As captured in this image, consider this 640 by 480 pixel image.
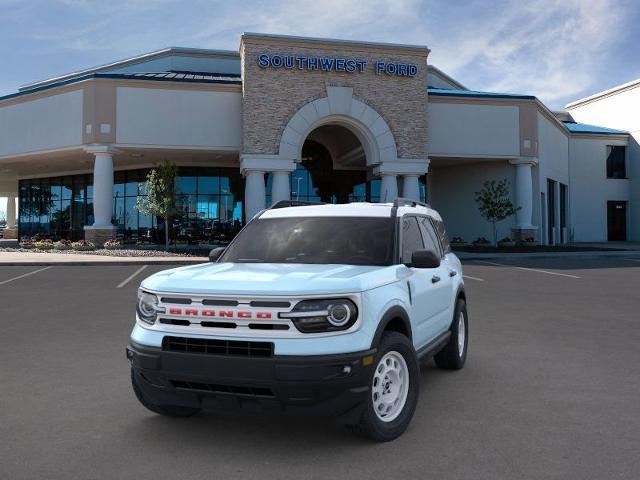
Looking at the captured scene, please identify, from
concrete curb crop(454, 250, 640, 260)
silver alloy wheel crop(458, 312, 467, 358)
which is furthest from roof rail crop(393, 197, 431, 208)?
concrete curb crop(454, 250, 640, 260)

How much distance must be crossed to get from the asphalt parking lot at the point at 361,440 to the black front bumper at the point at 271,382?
386mm

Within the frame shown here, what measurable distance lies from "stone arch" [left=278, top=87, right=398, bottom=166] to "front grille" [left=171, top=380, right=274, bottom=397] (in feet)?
82.2

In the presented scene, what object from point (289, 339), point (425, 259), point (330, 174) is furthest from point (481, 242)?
point (289, 339)

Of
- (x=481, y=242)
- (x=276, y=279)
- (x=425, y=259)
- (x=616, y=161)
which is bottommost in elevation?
(x=276, y=279)

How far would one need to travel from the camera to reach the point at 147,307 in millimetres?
4328

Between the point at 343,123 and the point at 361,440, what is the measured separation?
27.0 meters

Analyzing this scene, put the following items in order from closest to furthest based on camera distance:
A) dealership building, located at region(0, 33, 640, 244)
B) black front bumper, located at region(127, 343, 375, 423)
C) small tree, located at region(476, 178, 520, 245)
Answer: black front bumper, located at region(127, 343, 375, 423), dealership building, located at region(0, 33, 640, 244), small tree, located at region(476, 178, 520, 245)

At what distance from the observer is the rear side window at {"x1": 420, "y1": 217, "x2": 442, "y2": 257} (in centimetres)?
603

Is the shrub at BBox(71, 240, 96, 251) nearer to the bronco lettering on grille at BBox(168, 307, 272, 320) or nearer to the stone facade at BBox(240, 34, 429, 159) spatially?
the stone facade at BBox(240, 34, 429, 159)

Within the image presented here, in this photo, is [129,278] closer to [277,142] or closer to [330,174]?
[277,142]

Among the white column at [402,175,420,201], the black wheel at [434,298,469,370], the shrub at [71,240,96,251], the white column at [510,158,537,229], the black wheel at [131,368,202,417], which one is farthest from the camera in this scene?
the white column at [510,158,537,229]

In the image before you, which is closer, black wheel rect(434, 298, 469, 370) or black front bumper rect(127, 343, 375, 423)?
black front bumper rect(127, 343, 375, 423)

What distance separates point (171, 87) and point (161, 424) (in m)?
26.9

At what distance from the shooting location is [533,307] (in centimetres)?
1119
